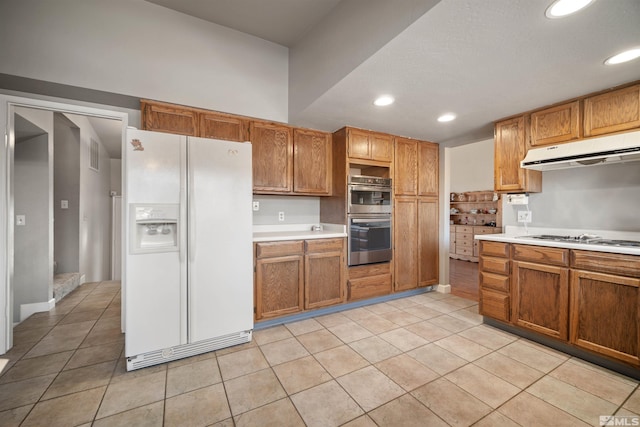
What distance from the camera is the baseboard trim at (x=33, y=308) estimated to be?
2965 mm

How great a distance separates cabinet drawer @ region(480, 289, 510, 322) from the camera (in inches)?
102

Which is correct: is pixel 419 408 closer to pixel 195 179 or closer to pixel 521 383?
pixel 521 383

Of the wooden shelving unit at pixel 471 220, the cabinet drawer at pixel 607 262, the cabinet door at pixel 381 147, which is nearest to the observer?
the cabinet drawer at pixel 607 262

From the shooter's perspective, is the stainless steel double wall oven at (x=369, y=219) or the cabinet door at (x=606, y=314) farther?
the stainless steel double wall oven at (x=369, y=219)

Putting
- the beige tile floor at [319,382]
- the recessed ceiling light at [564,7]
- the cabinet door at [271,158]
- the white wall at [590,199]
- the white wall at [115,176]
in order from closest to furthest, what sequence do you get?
the recessed ceiling light at [564,7] < the beige tile floor at [319,382] < the white wall at [590,199] < the cabinet door at [271,158] < the white wall at [115,176]

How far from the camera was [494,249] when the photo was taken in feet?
8.79

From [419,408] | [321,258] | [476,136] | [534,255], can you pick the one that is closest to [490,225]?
[476,136]

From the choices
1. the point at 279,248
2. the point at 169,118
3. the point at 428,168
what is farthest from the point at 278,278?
the point at 428,168

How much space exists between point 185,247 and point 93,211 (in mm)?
3826

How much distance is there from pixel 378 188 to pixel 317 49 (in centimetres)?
174

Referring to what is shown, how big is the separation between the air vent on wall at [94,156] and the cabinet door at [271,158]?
355 cm

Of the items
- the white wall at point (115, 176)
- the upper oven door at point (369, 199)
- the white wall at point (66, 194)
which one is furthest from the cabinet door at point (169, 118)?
the white wall at point (115, 176)

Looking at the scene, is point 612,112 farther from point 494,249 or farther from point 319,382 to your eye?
point 319,382

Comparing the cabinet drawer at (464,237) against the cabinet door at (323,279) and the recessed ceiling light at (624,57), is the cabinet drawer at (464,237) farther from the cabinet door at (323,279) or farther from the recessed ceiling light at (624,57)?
the recessed ceiling light at (624,57)
